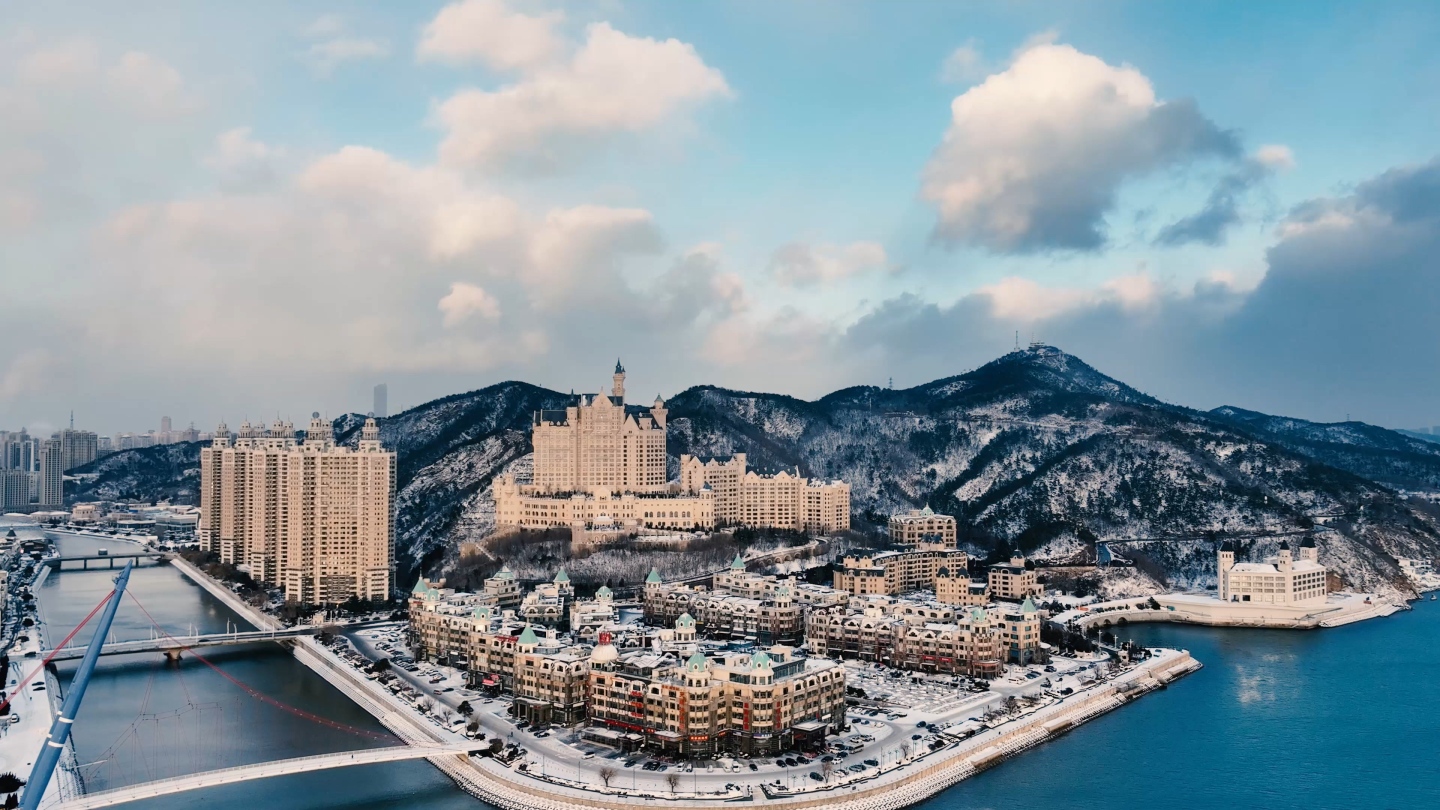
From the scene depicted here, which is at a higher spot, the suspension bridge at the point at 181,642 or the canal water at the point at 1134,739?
the suspension bridge at the point at 181,642

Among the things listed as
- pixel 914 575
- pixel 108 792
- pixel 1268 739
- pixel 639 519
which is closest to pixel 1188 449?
pixel 914 575

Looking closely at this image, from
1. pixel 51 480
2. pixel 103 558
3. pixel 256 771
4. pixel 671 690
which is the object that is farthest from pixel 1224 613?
pixel 51 480

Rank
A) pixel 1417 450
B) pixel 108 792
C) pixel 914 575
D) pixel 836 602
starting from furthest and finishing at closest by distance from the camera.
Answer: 1. pixel 1417 450
2. pixel 914 575
3. pixel 836 602
4. pixel 108 792


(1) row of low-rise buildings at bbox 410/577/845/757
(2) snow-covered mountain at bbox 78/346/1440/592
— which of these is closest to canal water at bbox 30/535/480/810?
(1) row of low-rise buildings at bbox 410/577/845/757

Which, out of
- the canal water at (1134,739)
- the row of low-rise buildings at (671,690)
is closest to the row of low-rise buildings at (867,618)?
the canal water at (1134,739)

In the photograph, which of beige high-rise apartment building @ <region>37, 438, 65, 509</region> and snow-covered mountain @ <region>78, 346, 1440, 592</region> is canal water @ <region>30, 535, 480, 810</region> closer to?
snow-covered mountain @ <region>78, 346, 1440, 592</region>

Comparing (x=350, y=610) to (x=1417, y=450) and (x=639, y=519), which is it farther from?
(x=1417, y=450)

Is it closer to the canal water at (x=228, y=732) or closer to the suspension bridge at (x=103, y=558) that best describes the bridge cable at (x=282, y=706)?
the canal water at (x=228, y=732)
